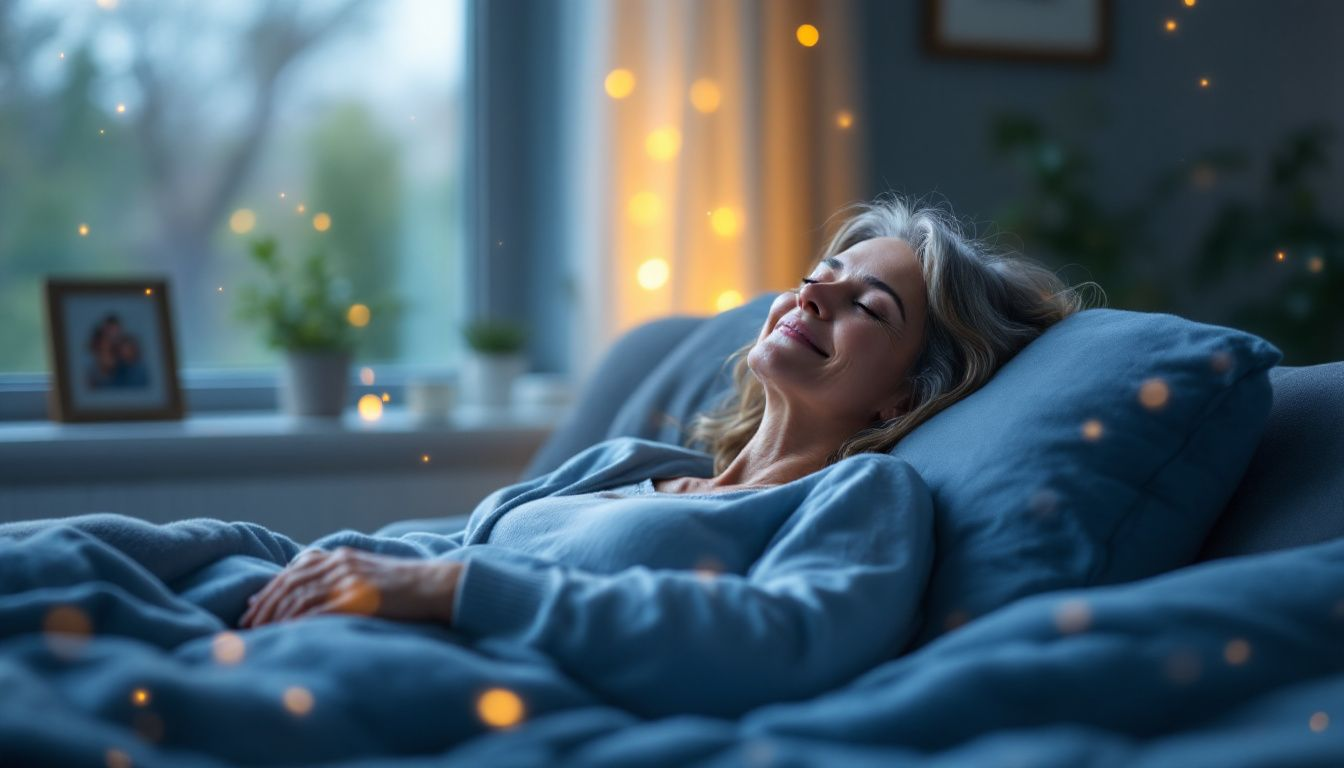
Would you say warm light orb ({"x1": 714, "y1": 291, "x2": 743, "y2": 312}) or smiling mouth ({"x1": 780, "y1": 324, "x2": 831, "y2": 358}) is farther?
warm light orb ({"x1": 714, "y1": 291, "x2": 743, "y2": 312})

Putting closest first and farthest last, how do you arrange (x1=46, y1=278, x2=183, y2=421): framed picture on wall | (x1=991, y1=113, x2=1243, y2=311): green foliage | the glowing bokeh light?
the glowing bokeh light → (x1=46, y1=278, x2=183, y2=421): framed picture on wall → (x1=991, y1=113, x2=1243, y2=311): green foliage

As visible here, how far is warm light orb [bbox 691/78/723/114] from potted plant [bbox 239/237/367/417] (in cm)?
81

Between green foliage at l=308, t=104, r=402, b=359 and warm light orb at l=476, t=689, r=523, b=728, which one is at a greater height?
green foliage at l=308, t=104, r=402, b=359

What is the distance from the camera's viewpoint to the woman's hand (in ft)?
3.75

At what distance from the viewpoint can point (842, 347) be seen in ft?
5.09

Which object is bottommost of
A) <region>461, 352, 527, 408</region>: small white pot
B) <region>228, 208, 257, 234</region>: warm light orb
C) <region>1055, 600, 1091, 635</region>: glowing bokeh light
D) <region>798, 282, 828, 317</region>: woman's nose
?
<region>461, 352, 527, 408</region>: small white pot

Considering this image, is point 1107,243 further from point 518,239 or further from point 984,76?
point 518,239

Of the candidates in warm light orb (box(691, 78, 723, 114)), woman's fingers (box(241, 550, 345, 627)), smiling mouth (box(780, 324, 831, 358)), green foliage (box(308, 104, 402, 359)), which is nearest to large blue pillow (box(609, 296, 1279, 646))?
smiling mouth (box(780, 324, 831, 358))

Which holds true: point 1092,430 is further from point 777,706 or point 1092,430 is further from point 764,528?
point 777,706

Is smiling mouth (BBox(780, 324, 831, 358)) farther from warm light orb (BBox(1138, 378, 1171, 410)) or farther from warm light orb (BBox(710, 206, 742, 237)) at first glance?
warm light orb (BBox(710, 206, 742, 237))

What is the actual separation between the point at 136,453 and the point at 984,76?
79.6 inches

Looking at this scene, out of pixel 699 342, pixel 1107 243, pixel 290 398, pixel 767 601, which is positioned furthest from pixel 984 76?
pixel 767 601

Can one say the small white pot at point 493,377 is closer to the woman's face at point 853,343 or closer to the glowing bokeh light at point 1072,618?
the woman's face at point 853,343

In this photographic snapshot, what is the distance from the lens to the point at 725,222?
8.91ft
